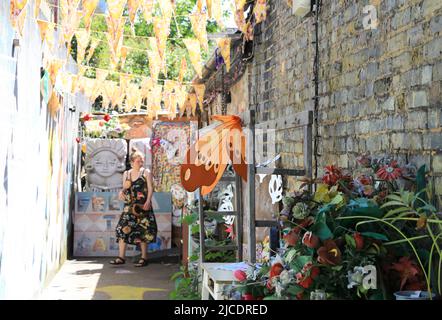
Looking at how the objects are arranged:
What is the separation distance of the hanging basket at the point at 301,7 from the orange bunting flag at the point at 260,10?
1.41 m

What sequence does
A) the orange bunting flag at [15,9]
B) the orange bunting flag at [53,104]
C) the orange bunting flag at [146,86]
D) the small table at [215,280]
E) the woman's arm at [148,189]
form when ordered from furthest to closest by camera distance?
the woman's arm at [148,189] → the orange bunting flag at [146,86] → the orange bunting flag at [53,104] → the orange bunting flag at [15,9] → the small table at [215,280]

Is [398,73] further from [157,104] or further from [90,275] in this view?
[157,104]

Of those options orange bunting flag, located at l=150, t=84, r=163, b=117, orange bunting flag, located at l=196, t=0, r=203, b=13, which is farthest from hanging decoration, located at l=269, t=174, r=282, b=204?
orange bunting flag, located at l=150, t=84, r=163, b=117

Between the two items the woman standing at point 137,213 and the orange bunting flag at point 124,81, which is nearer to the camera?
the orange bunting flag at point 124,81

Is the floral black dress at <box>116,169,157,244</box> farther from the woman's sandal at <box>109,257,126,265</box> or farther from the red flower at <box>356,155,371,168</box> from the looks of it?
the red flower at <box>356,155,371,168</box>

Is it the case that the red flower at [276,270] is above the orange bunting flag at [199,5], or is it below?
below

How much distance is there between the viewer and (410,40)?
412cm

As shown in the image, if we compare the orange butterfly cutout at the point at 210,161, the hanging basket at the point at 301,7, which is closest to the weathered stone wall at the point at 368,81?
the hanging basket at the point at 301,7

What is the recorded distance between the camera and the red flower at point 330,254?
138 inches

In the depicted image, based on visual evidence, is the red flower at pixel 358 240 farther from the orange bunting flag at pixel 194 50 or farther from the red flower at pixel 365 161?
the orange bunting flag at pixel 194 50

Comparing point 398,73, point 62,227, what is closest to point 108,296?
point 62,227

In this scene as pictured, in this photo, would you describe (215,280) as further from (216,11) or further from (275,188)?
(216,11)

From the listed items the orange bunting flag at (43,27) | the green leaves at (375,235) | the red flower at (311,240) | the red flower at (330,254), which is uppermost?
the orange bunting flag at (43,27)

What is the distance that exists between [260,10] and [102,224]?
6.72 m
